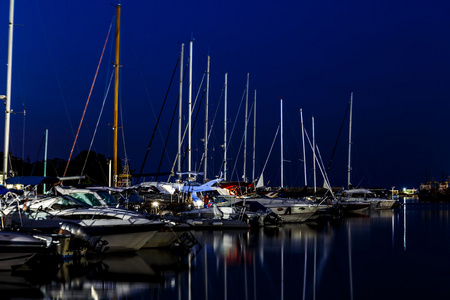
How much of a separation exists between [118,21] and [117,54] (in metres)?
2.77

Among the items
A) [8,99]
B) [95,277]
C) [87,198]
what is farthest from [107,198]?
[95,277]

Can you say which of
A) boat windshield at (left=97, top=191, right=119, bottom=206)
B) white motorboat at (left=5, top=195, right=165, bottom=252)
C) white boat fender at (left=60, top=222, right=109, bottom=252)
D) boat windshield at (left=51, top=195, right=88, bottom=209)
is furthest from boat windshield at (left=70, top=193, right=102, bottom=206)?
white boat fender at (left=60, top=222, right=109, bottom=252)

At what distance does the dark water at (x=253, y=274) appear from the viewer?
1527cm

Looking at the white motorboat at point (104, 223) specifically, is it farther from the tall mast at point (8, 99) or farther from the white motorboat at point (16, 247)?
the white motorboat at point (16, 247)

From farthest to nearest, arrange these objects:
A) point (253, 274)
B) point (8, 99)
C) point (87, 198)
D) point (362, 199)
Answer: point (362, 199), point (87, 198), point (8, 99), point (253, 274)

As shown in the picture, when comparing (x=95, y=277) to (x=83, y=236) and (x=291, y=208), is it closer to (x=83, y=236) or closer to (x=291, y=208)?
(x=83, y=236)

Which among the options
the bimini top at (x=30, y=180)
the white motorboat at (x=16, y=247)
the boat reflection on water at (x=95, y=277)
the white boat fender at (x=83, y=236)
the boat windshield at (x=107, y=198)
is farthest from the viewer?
the boat windshield at (x=107, y=198)

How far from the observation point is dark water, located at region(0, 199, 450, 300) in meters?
15.3

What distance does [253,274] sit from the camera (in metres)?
18.4

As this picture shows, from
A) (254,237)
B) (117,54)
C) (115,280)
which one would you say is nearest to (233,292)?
(115,280)

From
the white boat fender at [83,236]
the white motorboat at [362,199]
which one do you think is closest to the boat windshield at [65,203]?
the white boat fender at [83,236]

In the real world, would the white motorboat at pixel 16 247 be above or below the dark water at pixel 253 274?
above

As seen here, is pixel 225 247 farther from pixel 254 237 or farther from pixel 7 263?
pixel 7 263

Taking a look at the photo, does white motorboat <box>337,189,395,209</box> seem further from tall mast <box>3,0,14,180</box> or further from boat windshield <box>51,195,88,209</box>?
tall mast <box>3,0,14,180</box>
